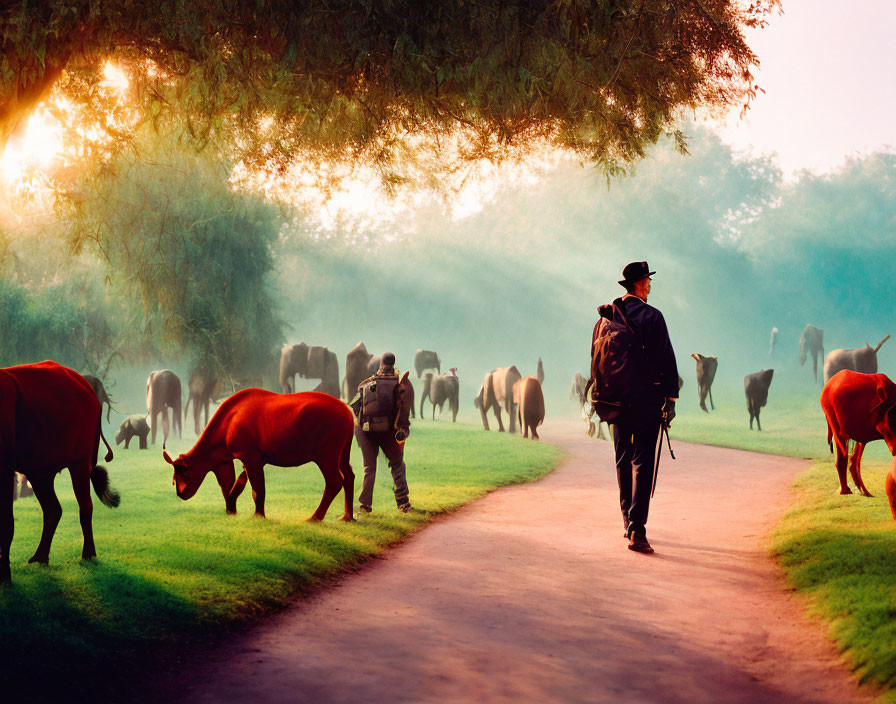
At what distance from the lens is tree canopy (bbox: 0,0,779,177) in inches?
281

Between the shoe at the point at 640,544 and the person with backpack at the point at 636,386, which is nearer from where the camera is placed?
the person with backpack at the point at 636,386

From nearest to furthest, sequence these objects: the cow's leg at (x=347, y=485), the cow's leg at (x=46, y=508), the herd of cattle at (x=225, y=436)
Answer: the herd of cattle at (x=225, y=436) → the cow's leg at (x=46, y=508) → the cow's leg at (x=347, y=485)

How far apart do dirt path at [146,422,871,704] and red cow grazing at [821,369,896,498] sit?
179 centimetres

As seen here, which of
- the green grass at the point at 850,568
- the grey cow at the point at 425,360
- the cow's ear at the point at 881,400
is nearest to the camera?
the green grass at the point at 850,568

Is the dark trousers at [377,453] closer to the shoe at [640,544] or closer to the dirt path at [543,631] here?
the dirt path at [543,631]

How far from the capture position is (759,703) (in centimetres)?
419

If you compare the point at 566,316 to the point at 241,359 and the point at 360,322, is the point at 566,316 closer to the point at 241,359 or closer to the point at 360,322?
the point at 360,322

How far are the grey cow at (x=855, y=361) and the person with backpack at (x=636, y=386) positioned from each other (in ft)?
51.9

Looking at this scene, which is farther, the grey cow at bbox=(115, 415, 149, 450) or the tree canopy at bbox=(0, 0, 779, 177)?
the grey cow at bbox=(115, 415, 149, 450)

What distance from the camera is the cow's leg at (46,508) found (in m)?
6.57

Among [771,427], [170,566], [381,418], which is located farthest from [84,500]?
[771,427]

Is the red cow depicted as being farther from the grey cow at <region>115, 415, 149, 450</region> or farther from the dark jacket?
the grey cow at <region>115, 415, 149, 450</region>

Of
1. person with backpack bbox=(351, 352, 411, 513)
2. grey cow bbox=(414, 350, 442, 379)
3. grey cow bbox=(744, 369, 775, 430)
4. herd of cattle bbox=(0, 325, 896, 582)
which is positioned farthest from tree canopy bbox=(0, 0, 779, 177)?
grey cow bbox=(414, 350, 442, 379)

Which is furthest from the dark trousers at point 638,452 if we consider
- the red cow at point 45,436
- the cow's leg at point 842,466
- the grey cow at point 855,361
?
the grey cow at point 855,361
